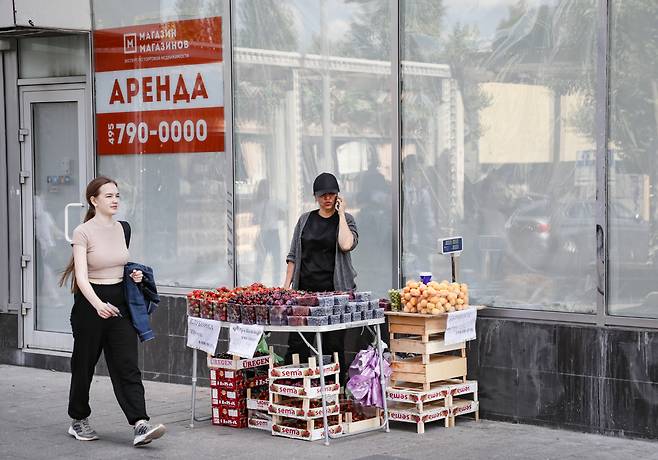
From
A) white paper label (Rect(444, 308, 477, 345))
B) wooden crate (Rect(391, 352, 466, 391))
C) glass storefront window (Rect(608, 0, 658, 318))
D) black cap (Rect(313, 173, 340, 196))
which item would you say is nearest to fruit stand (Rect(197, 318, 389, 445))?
wooden crate (Rect(391, 352, 466, 391))

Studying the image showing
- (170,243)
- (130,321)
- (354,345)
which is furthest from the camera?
(170,243)

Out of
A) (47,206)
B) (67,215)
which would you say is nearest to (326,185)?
(67,215)

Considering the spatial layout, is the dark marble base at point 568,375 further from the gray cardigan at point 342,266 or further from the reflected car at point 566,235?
the gray cardigan at point 342,266

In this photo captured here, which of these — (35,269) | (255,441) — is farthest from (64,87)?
(255,441)

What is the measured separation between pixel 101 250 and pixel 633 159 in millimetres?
3858

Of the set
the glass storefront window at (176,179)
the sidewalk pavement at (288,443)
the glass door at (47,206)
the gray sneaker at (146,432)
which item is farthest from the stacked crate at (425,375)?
the glass door at (47,206)

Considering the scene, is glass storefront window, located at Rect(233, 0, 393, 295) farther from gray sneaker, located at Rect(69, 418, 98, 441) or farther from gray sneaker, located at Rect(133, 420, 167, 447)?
gray sneaker, located at Rect(69, 418, 98, 441)

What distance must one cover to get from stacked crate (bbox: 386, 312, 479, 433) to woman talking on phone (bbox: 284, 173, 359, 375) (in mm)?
517

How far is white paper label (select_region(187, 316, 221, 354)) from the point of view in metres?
8.70

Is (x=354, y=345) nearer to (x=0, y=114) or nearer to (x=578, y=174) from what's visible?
(x=578, y=174)

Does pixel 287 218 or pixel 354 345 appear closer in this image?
pixel 354 345

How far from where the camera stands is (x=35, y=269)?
12.2 m

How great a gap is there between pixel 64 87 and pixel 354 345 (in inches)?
179

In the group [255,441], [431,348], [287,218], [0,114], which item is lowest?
[255,441]
